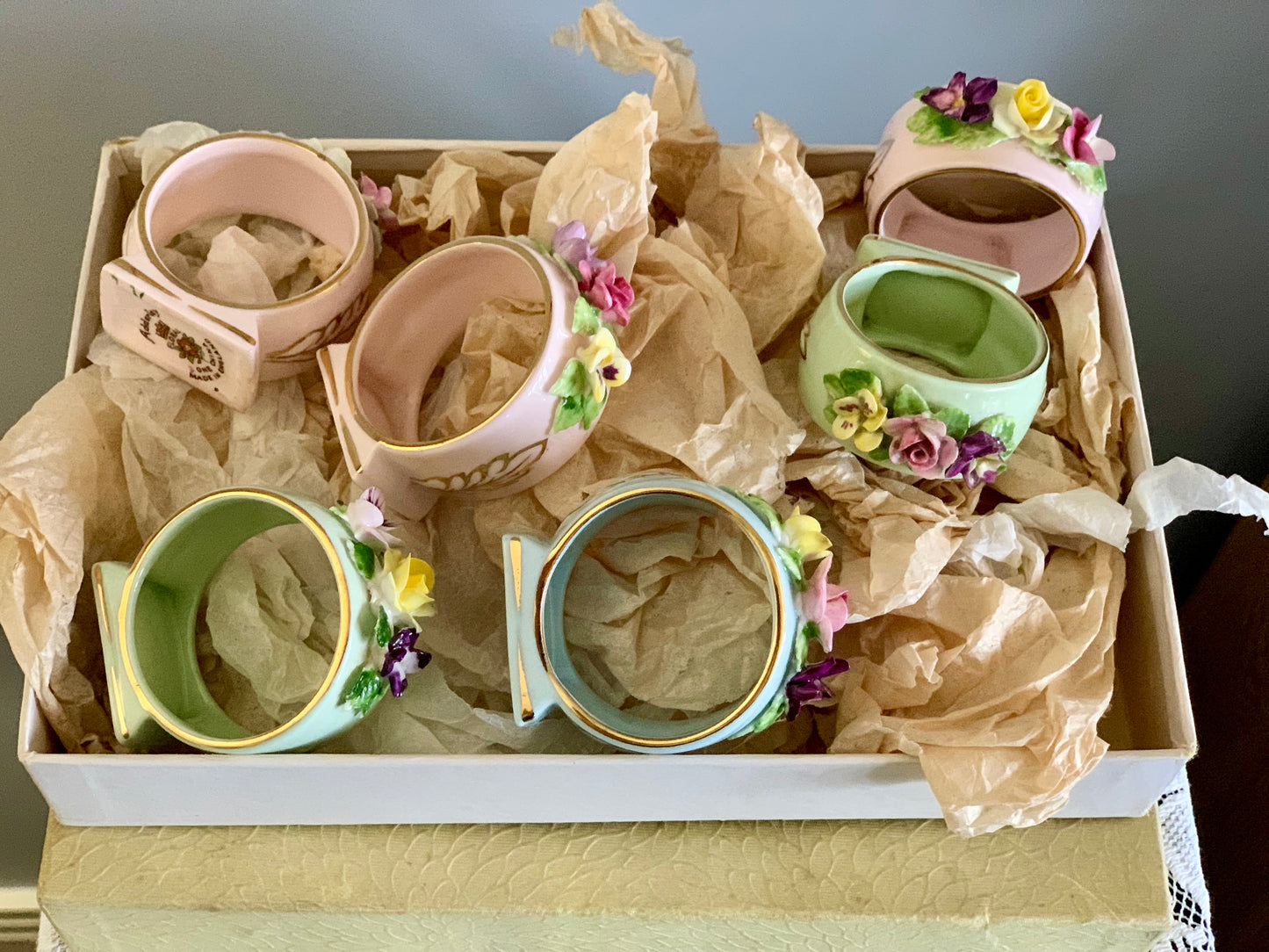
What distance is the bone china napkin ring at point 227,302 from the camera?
20.2 inches

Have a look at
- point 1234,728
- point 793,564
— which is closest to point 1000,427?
point 793,564

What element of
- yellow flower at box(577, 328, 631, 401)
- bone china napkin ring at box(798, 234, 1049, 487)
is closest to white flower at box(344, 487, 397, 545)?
yellow flower at box(577, 328, 631, 401)

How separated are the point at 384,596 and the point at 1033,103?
1.25ft

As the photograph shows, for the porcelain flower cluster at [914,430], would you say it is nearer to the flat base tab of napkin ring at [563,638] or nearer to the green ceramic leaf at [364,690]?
the flat base tab of napkin ring at [563,638]

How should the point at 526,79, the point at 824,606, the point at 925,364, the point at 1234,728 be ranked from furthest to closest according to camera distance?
1. the point at 1234,728
2. the point at 526,79
3. the point at 925,364
4. the point at 824,606

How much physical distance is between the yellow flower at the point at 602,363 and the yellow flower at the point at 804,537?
0.10 metres

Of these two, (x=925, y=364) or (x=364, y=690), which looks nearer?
(x=364, y=690)

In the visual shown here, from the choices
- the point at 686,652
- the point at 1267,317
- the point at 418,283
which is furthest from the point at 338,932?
the point at 1267,317

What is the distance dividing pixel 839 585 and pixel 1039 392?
5.0 inches

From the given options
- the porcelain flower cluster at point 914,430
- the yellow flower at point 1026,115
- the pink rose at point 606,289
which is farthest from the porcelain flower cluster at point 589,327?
the yellow flower at point 1026,115

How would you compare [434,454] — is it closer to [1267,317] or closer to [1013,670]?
[1013,670]

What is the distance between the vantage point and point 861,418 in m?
0.49

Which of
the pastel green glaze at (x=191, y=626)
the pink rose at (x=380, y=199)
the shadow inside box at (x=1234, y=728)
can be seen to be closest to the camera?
the pastel green glaze at (x=191, y=626)

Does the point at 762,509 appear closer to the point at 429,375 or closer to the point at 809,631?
the point at 809,631
